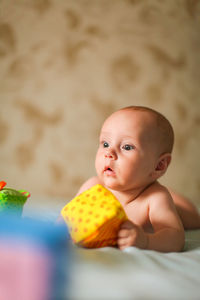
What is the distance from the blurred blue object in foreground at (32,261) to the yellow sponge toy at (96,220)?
195 mm

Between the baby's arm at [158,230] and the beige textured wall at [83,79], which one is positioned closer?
the baby's arm at [158,230]

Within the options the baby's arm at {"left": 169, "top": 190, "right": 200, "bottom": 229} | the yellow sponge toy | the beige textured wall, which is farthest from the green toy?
the beige textured wall

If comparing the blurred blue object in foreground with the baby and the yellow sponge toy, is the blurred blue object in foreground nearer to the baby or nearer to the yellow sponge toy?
the yellow sponge toy

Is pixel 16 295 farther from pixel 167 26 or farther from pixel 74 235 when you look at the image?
pixel 167 26

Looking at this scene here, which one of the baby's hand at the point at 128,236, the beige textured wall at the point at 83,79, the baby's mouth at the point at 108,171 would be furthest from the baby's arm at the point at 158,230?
the beige textured wall at the point at 83,79

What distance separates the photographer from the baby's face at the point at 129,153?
3.01 ft

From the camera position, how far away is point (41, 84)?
7.35 feet

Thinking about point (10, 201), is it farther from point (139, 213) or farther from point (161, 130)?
point (161, 130)

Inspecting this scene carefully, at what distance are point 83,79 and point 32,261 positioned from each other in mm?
1963

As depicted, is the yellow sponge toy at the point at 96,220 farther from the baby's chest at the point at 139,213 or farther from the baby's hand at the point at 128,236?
the baby's chest at the point at 139,213

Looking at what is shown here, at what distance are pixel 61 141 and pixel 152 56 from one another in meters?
0.85

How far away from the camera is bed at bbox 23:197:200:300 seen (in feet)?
1.36

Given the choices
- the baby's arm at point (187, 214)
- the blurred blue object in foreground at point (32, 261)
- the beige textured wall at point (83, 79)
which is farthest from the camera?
the beige textured wall at point (83, 79)

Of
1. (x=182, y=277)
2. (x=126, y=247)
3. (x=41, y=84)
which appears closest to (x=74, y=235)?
(x=126, y=247)
